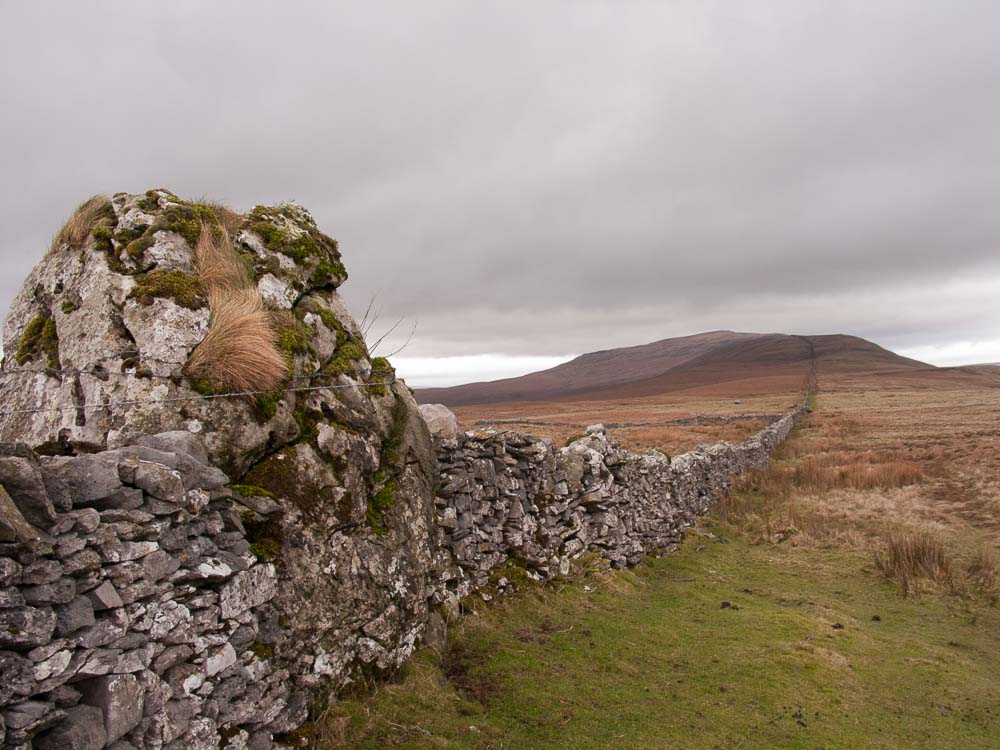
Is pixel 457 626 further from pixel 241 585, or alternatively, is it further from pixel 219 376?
pixel 219 376

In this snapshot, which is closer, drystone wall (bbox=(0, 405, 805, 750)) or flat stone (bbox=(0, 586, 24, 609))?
flat stone (bbox=(0, 586, 24, 609))

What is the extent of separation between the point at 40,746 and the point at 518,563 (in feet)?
24.4

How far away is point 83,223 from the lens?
7289mm

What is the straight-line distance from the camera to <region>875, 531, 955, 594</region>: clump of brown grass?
39.8 ft

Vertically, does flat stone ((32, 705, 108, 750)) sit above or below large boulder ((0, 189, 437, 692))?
below

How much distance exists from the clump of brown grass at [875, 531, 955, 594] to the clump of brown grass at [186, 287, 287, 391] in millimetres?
12859

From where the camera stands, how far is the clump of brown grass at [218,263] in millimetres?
6883

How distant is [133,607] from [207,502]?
3.21 feet

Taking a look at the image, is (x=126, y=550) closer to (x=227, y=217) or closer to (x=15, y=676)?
(x=15, y=676)

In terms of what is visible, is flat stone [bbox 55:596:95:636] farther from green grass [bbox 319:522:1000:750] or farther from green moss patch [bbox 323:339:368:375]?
green moss patch [bbox 323:339:368:375]

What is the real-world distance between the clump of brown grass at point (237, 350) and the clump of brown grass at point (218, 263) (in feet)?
0.62

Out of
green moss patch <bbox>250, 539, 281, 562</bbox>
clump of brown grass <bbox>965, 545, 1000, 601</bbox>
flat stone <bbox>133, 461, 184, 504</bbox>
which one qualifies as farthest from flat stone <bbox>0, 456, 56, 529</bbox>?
clump of brown grass <bbox>965, 545, 1000, 601</bbox>

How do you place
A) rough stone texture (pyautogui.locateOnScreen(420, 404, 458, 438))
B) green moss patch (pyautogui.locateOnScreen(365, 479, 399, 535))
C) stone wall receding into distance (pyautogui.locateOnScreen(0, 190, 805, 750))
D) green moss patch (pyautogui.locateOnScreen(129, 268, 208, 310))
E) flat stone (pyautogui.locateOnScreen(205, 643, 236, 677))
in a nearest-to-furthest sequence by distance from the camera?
stone wall receding into distance (pyautogui.locateOnScreen(0, 190, 805, 750)), flat stone (pyautogui.locateOnScreen(205, 643, 236, 677)), green moss patch (pyautogui.locateOnScreen(129, 268, 208, 310)), green moss patch (pyautogui.locateOnScreen(365, 479, 399, 535)), rough stone texture (pyautogui.locateOnScreen(420, 404, 458, 438))

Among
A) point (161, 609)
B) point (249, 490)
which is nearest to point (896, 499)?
point (249, 490)
